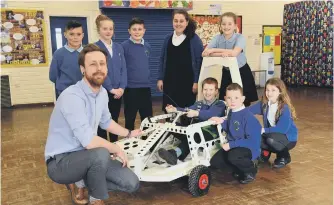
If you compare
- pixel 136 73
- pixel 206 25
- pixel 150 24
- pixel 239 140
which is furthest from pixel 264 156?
pixel 206 25

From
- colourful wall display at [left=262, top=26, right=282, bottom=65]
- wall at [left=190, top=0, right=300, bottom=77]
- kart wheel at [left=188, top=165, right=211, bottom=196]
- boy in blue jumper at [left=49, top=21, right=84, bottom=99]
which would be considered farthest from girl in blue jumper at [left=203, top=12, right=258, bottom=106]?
colourful wall display at [left=262, top=26, right=282, bottom=65]

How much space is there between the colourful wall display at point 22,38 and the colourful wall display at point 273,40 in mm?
6454

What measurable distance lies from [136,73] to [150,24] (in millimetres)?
4997

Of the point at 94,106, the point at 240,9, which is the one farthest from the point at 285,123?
the point at 240,9

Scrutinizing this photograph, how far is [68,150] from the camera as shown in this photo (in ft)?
7.33

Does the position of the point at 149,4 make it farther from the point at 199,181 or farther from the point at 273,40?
the point at 199,181

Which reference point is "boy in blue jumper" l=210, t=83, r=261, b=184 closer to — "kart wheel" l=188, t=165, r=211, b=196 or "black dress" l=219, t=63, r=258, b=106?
"kart wheel" l=188, t=165, r=211, b=196

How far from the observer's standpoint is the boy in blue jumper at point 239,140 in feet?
9.46

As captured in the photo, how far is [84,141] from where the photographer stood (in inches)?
85.0

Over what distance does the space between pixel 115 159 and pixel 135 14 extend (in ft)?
20.3

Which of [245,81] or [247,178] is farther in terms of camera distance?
[245,81]

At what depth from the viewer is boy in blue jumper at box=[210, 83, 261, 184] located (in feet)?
9.46

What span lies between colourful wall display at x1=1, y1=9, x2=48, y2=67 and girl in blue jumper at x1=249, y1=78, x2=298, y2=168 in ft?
19.4

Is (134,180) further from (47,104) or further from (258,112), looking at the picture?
(47,104)
